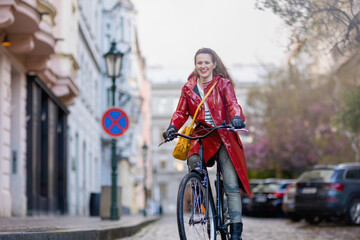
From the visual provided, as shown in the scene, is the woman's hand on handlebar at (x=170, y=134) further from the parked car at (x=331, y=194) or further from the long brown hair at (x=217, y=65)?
the parked car at (x=331, y=194)

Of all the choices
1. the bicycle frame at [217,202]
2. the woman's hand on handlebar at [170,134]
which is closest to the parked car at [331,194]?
the bicycle frame at [217,202]

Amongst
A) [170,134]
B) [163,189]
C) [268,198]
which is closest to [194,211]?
[170,134]

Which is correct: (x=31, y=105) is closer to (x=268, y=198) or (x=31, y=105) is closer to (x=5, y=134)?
(x=5, y=134)

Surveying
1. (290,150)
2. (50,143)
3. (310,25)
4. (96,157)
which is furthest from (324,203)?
(290,150)

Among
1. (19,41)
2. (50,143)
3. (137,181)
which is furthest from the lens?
(137,181)

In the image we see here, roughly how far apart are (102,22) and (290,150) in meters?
13.3

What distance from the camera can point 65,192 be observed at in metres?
23.1

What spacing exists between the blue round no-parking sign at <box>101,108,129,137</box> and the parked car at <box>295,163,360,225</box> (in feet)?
17.4

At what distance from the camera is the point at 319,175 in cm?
1778

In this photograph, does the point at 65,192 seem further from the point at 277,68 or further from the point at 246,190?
the point at 277,68

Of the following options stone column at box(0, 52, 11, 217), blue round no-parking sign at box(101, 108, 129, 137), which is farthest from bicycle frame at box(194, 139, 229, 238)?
stone column at box(0, 52, 11, 217)

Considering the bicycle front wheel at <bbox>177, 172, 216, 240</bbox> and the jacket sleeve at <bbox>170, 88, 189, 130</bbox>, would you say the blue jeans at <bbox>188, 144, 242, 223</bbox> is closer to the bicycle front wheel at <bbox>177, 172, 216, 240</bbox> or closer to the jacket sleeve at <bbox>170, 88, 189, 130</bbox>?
the bicycle front wheel at <bbox>177, 172, 216, 240</bbox>

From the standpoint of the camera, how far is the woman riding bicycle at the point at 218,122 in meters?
6.50

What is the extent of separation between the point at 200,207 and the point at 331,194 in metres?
11.3
